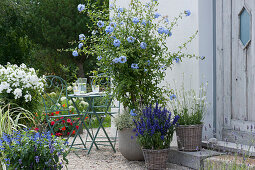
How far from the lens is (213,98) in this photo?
171 inches

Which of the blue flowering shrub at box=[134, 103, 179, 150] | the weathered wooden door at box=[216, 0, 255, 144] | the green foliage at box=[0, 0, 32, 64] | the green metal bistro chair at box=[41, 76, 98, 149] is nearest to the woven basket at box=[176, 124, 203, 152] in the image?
the blue flowering shrub at box=[134, 103, 179, 150]

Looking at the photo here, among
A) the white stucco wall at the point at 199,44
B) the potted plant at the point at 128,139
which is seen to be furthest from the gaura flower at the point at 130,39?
the potted plant at the point at 128,139

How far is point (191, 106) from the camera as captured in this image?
4363 millimetres

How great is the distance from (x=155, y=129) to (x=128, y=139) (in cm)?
60

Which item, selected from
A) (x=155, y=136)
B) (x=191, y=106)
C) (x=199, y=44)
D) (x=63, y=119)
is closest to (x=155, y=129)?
(x=155, y=136)

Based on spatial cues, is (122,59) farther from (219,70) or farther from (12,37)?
(12,37)

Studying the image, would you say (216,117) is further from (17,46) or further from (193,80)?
(17,46)

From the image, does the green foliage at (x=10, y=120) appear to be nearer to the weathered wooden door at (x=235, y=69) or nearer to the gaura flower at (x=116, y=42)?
the gaura flower at (x=116, y=42)

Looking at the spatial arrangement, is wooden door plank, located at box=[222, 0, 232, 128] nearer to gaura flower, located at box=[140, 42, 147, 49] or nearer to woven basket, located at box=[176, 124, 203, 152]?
woven basket, located at box=[176, 124, 203, 152]

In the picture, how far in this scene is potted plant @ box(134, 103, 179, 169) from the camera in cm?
381

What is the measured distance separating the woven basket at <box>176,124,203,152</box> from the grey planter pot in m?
0.56

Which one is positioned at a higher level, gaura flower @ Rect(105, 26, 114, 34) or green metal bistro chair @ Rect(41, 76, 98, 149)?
gaura flower @ Rect(105, 26, 114, 34)

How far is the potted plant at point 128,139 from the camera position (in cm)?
430

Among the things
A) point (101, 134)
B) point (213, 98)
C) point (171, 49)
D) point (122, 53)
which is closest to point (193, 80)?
point (213, 98)
